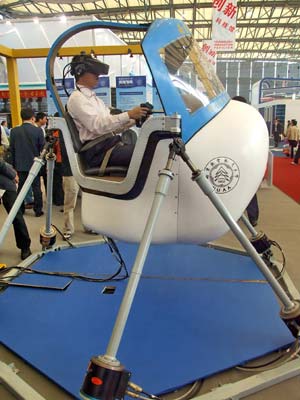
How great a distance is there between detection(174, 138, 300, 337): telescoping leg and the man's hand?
1.62 ft

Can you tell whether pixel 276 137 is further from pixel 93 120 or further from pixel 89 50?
pixel 93 120

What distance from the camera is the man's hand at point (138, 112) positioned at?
7.90ft

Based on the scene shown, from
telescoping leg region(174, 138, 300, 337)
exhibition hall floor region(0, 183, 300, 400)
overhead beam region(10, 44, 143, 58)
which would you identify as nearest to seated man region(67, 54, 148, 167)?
telescoping leg region(174, 138, 300, 337)

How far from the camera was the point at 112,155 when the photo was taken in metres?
2.68

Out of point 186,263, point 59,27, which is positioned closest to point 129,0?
point 59,27

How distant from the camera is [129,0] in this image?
16.9 metres

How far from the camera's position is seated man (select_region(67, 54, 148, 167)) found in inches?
102

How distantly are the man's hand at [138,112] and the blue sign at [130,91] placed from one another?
4.85 metres

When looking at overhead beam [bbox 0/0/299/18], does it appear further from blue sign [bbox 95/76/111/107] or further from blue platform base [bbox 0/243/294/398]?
blue platform base [bbox 0/243/294/398]

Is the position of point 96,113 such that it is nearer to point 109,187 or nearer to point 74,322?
point 109,187

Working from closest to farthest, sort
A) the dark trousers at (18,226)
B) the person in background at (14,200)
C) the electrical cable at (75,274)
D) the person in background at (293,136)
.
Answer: the electrical cable at (75,274), the person in background at (14,200), the dark trousers at (18,226), the person in background at (293,136)

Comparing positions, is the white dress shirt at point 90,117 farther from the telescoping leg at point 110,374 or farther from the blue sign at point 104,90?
the blue sign at point 104,90

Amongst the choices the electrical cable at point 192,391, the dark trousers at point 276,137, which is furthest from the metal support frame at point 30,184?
the dark trousers at point 276,137

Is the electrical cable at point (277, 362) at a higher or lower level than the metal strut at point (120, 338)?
lower
